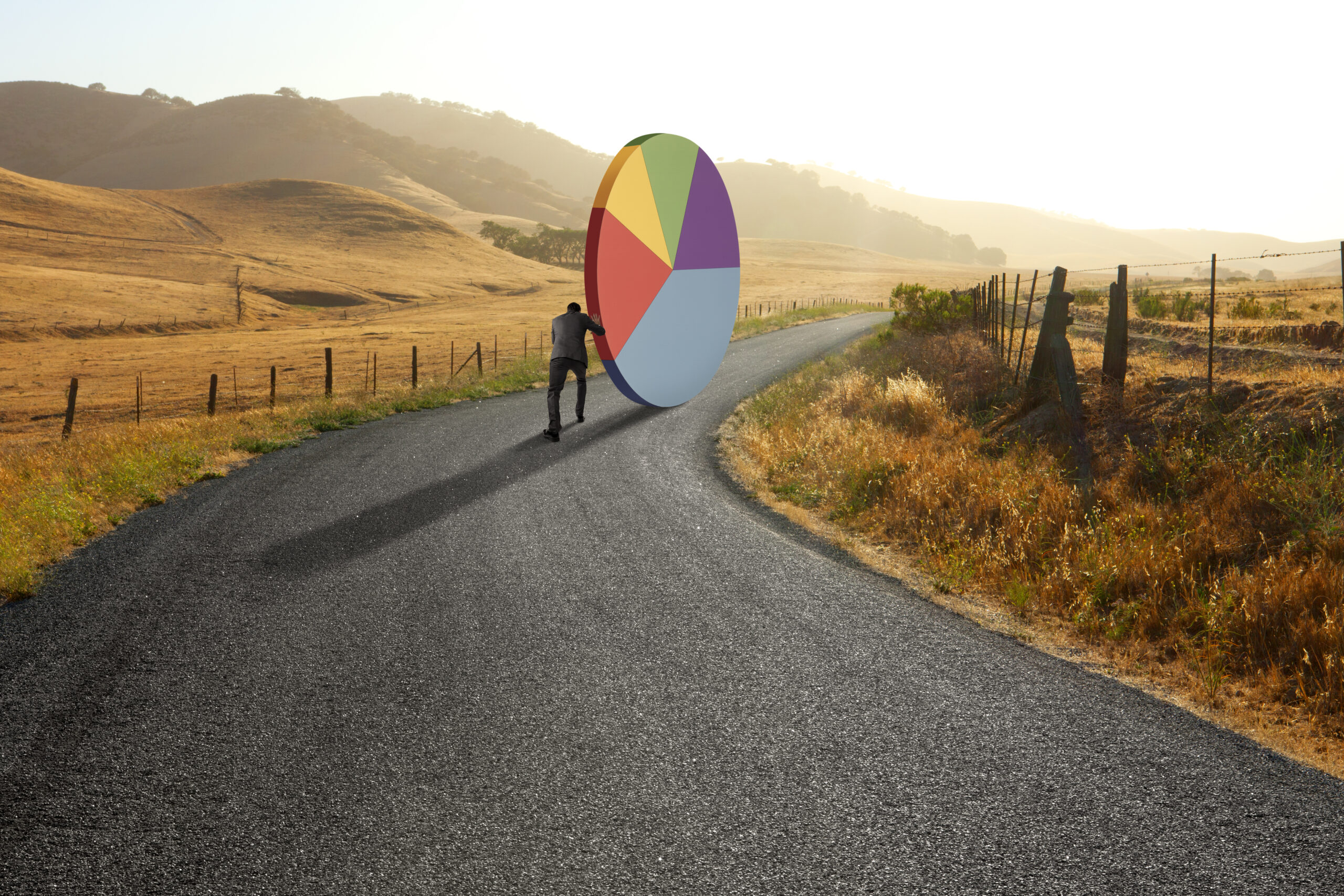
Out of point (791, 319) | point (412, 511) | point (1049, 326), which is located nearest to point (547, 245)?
point (791, 319)

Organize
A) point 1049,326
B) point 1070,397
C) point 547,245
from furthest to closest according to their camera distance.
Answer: point 547,245, point 1049,326, point 1070,397

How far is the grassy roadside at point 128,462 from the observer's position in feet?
22.5

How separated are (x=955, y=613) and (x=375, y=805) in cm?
463

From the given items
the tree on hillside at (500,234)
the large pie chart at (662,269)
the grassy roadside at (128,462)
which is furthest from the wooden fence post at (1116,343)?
the tree on hillside at (500,234)

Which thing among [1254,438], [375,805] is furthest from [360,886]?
[1254,438]

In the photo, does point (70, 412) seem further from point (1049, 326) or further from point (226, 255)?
point (226, 255)

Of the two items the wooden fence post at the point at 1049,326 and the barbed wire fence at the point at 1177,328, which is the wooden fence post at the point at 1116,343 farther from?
the wooden fence post at the point at 1049,326

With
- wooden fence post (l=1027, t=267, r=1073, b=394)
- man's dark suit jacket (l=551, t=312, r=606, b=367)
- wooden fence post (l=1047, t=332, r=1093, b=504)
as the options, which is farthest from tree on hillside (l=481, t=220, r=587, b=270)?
wooden fence post (l=1047, t=332, r=1093, b=504)

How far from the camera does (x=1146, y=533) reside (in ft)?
21.5

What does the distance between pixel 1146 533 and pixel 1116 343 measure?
3798mm

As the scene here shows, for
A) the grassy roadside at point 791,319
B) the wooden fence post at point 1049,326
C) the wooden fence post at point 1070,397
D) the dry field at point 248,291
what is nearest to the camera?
the wooden fence post at point 1070,397

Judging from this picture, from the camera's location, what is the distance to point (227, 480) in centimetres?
946

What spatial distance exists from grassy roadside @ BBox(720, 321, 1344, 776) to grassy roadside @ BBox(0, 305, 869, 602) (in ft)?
25.0

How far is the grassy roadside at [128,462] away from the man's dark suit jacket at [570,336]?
16.5 ft
